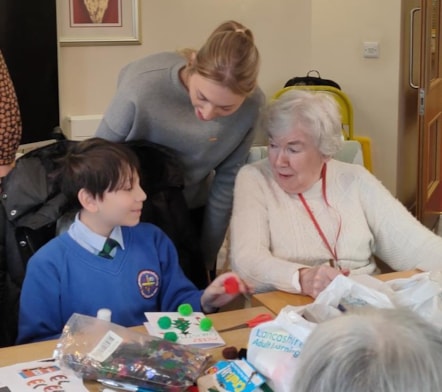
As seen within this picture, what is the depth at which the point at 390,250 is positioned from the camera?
2.13 meters

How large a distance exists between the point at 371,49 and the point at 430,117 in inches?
22.4

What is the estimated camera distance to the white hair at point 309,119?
209 cm

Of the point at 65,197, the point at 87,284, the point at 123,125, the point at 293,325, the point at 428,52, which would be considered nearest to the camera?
the point at 293,325

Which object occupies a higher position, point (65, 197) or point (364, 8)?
point (364, 8)

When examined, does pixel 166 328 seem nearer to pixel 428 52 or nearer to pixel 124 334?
pixel 124 334

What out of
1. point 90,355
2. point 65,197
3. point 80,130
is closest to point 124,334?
point 90,355

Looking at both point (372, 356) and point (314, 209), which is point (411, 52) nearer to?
point (314, 209)

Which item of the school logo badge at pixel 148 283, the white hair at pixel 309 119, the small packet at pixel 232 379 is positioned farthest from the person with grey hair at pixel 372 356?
the white hair at pixel 309 119

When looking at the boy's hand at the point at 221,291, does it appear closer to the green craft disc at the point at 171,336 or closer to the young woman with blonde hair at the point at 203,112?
the green craft disc at the point at 171,336

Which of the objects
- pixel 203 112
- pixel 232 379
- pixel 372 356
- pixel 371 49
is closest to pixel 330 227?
pixel 203 112

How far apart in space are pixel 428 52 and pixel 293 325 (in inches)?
124

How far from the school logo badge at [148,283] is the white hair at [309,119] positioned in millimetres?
611

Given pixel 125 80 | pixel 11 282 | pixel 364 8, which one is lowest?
pixel 11 282

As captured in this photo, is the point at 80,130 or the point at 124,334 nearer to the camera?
→ the point at 124,334
